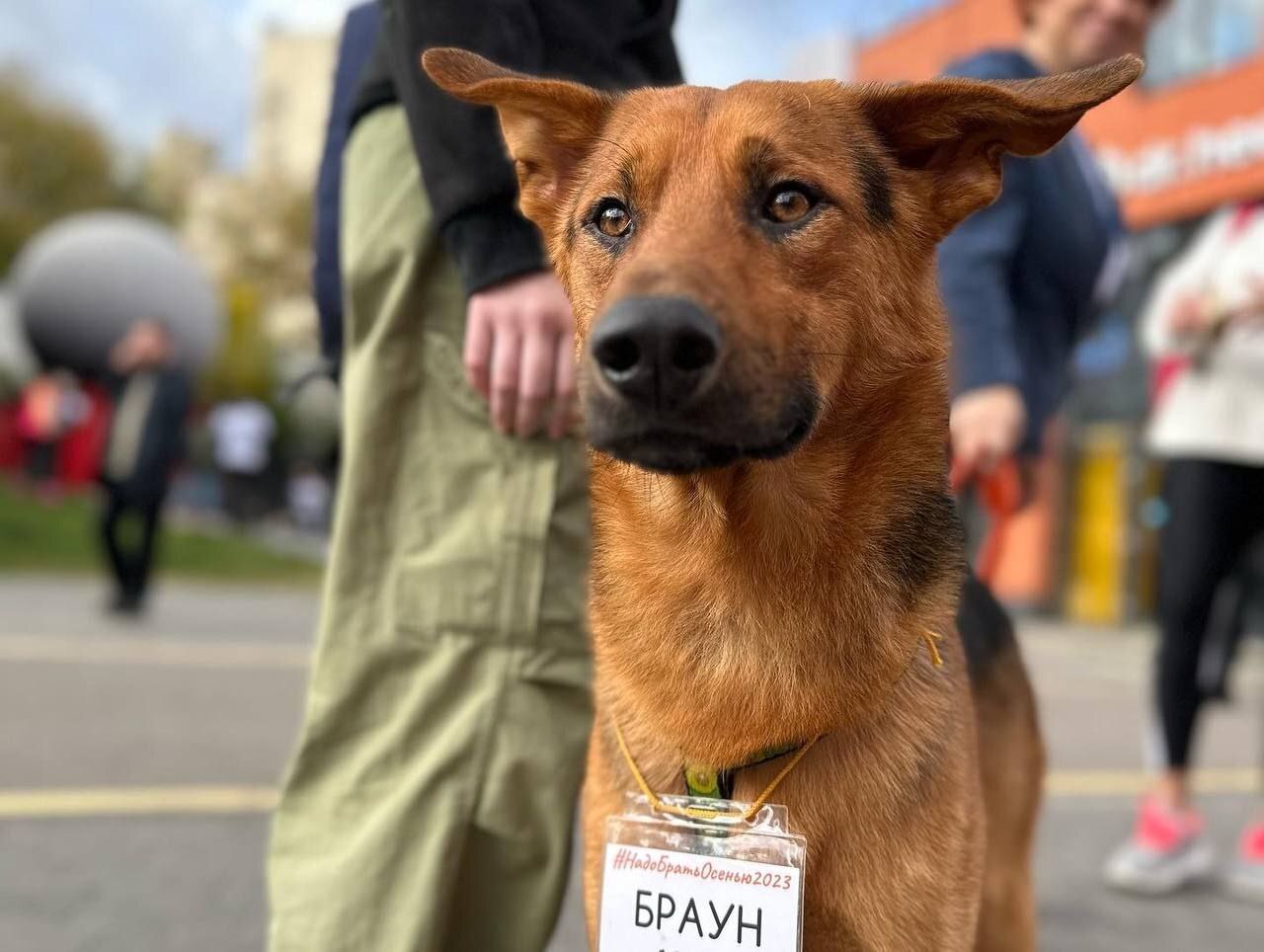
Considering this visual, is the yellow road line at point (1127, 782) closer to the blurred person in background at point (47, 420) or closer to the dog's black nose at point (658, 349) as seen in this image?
the dog's black nose at point (658, 349)

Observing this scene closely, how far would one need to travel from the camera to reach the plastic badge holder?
70.0 inches

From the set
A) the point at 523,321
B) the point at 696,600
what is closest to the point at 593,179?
the point at 523,321

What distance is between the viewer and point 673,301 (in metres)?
1.58

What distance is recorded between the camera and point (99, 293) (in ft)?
71.2

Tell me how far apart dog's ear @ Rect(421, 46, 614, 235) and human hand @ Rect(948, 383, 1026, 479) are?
44.3 inches

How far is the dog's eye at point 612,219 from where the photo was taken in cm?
199

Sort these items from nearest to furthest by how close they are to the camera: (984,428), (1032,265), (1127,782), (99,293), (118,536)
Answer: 1. (984,428)
2. (1032,265)
3. (1127,782)
4. (118,536)
5. (99,293)

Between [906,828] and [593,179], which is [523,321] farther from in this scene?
[906,828]

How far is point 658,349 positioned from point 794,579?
1.65 feet

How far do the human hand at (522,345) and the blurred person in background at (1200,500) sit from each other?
8.90 feet

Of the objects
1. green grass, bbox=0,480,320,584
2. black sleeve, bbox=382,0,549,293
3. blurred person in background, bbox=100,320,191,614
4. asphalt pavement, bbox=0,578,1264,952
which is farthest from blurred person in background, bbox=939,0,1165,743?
green grass, bbox=0,480,320,584

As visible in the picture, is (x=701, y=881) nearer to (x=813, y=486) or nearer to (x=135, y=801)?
(x=813, y=486)

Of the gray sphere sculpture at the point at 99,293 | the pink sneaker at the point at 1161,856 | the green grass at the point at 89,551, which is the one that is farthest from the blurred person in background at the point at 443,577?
the gray sphere sculpture at the point at 99,293

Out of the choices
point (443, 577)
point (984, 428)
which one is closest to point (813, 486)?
point (443, 577)
